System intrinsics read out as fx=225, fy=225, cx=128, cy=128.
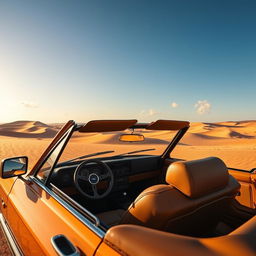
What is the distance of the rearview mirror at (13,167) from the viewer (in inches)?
104

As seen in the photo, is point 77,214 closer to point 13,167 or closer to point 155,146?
point 13,167

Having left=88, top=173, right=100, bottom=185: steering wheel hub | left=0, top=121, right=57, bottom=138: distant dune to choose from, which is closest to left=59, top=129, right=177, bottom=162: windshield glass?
left=88, top=173, right=100, bottom=185: steering wheel hub

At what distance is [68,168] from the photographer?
138 inches

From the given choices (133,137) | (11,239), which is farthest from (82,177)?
(11,239)

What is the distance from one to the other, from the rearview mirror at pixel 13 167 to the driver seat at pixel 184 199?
1540 millimetres

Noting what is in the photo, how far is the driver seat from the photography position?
5.33ft

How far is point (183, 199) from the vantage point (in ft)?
5.54

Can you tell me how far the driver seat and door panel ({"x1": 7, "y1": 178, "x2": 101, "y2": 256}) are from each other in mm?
434

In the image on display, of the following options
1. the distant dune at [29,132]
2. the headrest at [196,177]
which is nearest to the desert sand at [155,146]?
the distant dune at [29,132]

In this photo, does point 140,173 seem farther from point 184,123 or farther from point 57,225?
point 57,225

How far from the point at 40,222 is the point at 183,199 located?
1165 millimetres

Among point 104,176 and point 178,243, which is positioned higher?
point 178,243

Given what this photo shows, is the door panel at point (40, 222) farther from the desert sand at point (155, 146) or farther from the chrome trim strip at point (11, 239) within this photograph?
the desert sand at point (155, 146)

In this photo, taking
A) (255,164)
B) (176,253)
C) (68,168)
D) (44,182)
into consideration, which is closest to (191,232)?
(176,253)
